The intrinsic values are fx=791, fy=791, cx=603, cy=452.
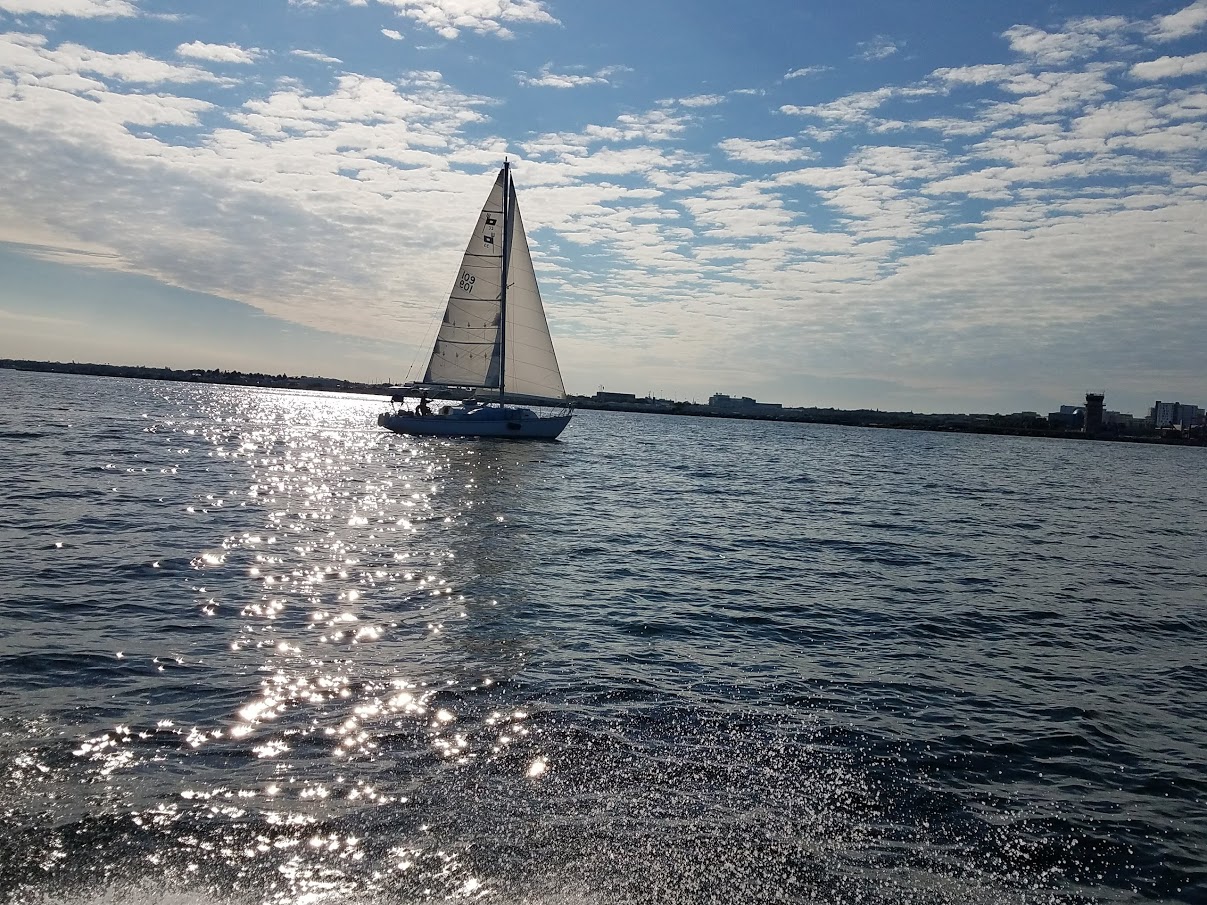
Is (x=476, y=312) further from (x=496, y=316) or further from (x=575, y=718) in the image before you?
(x=575, y=718)

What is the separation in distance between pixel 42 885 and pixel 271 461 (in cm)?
4152

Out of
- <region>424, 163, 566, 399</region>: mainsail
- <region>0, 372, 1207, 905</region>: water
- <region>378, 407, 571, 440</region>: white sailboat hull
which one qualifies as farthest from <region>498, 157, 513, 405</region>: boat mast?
<region>0, 372, 1207, 905</region>: water

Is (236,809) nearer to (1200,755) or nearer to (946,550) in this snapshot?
(1200,755)

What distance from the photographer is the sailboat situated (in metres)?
58.3

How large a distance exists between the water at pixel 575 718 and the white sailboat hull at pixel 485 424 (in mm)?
38348

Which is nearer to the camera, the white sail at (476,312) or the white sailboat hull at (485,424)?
the white sail at (476,312)

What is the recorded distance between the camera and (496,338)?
5900 cm

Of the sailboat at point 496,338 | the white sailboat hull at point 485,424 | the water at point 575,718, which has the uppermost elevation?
the sailboat at point 496,338

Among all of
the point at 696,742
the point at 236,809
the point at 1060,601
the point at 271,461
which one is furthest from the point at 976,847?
the point at 271,461

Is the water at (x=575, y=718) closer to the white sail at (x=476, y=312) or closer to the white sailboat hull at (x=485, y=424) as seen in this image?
the white sail at (x=476, y=312)

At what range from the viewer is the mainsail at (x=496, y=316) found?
58.3 meters

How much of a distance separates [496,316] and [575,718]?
170 ft

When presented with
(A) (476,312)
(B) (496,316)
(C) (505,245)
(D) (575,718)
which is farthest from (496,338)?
(D) (575,718)

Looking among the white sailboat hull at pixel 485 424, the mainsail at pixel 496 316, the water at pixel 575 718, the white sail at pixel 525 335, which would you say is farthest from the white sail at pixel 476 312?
the water at pixel 575 718
